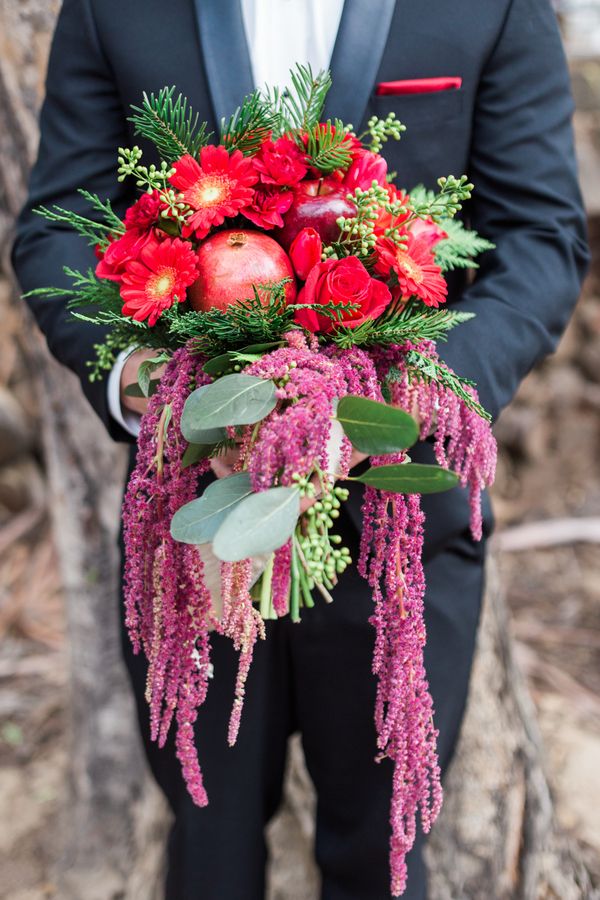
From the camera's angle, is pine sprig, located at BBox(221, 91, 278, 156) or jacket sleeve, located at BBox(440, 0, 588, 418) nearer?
pine sprig, located at BBox(221, 91, 278, 156)

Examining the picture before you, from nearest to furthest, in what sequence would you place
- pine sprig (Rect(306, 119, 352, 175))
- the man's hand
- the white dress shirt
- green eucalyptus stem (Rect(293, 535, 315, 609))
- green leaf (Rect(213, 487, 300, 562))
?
green leaf (Rect(213, 487, 300, 562)), green eucalyptus stem (Rect(293, 535, 315, 609)), pine sprig (Rect(306, 119, 352, 175)), the man's hand, the white dress shirt

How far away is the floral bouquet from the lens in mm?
862

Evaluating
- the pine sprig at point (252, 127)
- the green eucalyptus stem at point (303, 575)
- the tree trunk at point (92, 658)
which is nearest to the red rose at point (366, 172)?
the pine sprig at point (252, 127)

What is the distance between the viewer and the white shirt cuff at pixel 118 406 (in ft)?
3.95

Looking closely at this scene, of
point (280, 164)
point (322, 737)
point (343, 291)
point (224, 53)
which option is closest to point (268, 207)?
point (280, 164)

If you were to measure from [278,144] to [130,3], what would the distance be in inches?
19.6

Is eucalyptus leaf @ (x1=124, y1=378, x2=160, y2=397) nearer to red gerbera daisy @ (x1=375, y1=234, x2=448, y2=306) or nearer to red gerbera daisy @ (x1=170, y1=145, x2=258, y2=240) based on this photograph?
red gerbera daisy @ (x1=170, y1=145, x2=258, y2=240)

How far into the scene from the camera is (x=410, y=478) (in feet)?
2.74

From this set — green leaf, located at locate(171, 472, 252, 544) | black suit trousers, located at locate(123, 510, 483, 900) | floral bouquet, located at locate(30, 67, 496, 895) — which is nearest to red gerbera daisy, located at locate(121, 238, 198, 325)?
floral bouquet, located at locate(30, 67, 496, 895)

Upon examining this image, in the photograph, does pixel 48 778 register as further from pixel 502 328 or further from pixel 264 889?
pixel 502 328

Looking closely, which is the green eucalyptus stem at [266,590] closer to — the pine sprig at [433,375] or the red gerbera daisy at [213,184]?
the pine sprig at [433,375]

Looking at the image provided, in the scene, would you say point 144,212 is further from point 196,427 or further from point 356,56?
point 356,56

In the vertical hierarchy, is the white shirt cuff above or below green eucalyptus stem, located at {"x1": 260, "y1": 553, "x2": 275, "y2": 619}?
above

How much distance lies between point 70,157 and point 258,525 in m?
0.81
